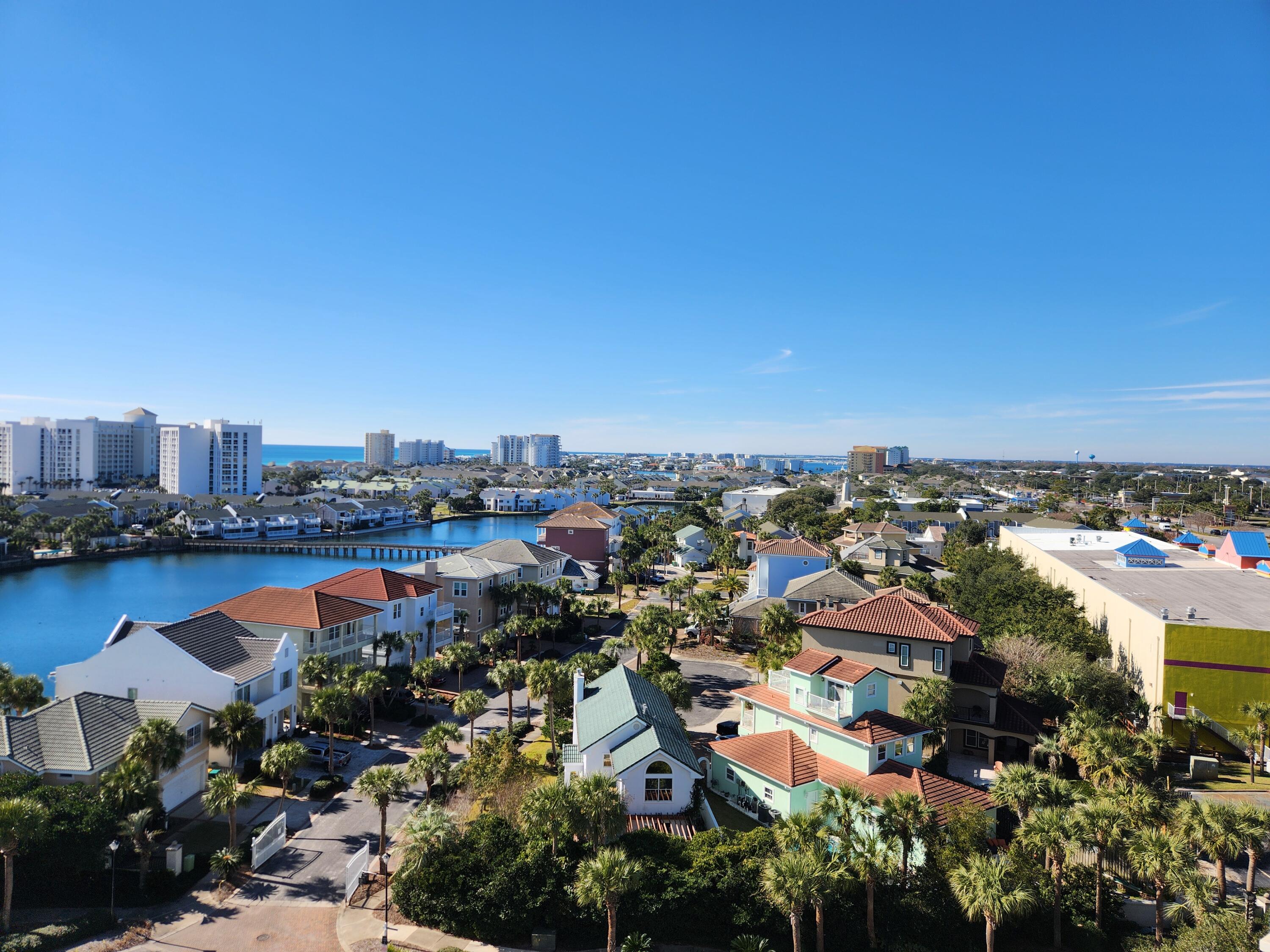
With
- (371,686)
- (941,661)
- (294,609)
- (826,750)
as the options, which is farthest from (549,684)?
(941,661)

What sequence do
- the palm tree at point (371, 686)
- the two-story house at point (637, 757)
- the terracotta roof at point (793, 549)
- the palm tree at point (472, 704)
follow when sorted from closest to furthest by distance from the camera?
the two-story house at point (637, 757)
the palm tree at point (472, 704)
the palm tree at point (371, 686)
the terracotta roof at point (793, 549)

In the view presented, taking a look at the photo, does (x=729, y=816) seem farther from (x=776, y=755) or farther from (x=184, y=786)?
(x=184, y=786)

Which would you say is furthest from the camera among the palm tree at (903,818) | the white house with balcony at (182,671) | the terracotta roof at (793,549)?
the terracotta roof at (793,549)

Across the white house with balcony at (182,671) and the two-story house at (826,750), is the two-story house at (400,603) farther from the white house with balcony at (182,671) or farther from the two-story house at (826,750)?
the two-story house at (826,750)

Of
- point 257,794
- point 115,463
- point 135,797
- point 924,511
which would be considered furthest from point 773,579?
point 115,463

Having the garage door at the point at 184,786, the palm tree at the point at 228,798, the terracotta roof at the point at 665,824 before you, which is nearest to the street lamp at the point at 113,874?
the palm tree at the point at 228,798

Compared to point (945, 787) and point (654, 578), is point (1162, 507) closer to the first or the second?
point (654, 578)
